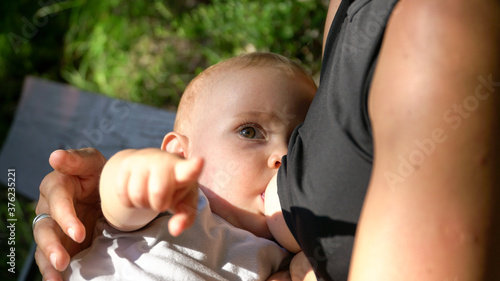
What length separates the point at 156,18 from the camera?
3.78m

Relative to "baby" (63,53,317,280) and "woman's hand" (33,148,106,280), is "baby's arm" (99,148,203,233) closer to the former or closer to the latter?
"baby" (63,53,317,280)

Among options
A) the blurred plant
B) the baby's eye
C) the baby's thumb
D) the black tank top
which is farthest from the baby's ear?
the blurred plant

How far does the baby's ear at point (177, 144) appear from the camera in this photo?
1445 mm

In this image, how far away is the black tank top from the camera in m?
0.89

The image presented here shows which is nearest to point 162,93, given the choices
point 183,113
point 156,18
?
point 156,18

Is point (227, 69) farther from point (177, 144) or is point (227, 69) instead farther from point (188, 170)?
point (188, 170)

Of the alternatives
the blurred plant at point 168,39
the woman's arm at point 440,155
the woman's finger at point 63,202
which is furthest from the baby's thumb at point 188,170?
the blurred plant at point 168,39

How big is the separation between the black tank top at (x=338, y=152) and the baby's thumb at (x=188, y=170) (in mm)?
295

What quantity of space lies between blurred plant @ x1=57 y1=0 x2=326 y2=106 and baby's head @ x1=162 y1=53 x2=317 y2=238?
1185 millimetres

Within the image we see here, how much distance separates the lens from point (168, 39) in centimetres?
376

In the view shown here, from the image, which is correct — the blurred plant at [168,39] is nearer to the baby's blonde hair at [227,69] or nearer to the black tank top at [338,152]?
the baby's blonde hair at [227,69]

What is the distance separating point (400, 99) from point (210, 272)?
0.61 metres

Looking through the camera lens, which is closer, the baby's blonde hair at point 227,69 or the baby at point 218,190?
the baby at point 218,190

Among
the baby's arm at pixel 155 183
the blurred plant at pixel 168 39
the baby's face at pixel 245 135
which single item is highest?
the baby's arm at pixel 155 183
